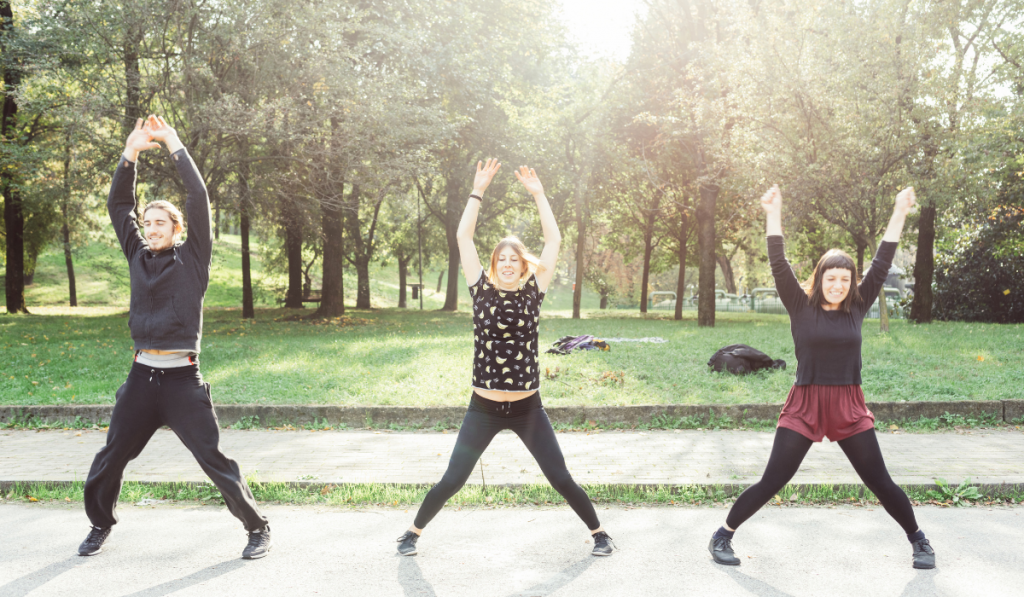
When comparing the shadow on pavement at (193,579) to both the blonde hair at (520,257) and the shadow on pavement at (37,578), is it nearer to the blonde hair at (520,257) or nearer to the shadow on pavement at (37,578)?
the shadow on pavement at (37,578)

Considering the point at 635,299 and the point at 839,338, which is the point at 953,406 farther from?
the point at 635,299

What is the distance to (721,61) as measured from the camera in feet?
60.7

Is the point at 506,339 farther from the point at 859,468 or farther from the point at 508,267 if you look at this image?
the point at 859,468

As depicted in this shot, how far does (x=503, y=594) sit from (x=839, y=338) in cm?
243

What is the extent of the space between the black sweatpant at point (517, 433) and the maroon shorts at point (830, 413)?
4.54ft

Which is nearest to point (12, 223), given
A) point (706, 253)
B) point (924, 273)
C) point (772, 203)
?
point (706, 253)

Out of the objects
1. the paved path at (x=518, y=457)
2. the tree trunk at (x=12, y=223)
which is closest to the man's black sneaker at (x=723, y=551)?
the paved path at (x=518, y=457)

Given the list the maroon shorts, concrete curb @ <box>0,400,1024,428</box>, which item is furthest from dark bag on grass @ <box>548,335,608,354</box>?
the maroon shorts

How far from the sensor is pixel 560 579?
385cm

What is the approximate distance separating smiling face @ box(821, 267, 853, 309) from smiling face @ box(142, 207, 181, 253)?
400 centimetres

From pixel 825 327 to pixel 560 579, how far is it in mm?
2143

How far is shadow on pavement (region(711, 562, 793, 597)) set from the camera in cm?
363

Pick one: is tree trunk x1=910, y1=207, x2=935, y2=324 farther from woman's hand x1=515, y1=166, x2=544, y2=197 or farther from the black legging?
woman's hand x1=515, y1=166, x2=544, y2=197

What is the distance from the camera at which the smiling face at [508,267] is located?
4.01 m
